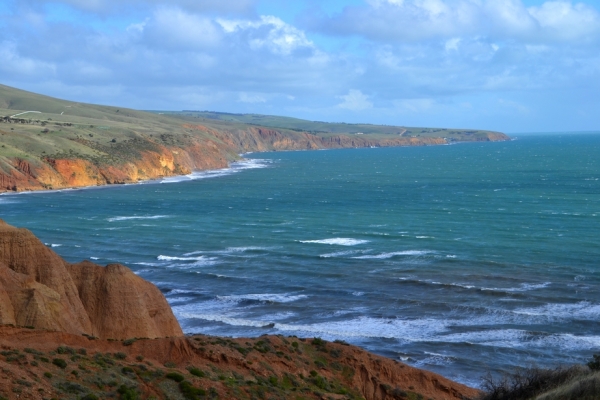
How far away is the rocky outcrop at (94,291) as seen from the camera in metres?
33.8

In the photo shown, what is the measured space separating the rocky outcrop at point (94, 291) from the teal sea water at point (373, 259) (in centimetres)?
759

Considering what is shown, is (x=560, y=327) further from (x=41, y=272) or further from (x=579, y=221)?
(x=579, y=221)

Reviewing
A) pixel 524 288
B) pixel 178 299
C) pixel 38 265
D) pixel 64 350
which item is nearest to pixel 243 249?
pixel 178 299

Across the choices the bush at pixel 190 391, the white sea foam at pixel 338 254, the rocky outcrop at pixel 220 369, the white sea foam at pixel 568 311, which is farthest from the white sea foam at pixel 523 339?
the white sea foam at pixel 338 254

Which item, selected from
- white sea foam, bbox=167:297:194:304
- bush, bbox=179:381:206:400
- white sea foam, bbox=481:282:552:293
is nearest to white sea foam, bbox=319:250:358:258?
white sea foam, bbox=481:282:552:293

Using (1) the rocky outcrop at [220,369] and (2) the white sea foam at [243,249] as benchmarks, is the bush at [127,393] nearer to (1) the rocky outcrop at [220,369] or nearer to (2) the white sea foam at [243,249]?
(1) the rocky outcrop at [220,369]

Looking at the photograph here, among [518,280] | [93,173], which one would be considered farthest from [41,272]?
[93,173]

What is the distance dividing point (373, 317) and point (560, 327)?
10268mm

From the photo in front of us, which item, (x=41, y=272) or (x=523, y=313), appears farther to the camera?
(x=523, y=313)

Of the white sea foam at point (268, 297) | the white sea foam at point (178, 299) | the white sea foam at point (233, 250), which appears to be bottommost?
the white sea foam at point (178, 299)

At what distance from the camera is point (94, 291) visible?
35.0 m

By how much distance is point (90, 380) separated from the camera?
2348cm

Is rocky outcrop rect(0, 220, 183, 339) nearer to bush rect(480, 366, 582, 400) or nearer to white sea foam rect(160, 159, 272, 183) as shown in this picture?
bush rect(480, 366, 582, 400)

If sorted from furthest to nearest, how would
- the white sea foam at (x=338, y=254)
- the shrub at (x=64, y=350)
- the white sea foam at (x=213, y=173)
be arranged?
the white sea foam at (x=213, y=173), the white sea foam at (x=338, y=254), the shrub at (x=64, y=350)
